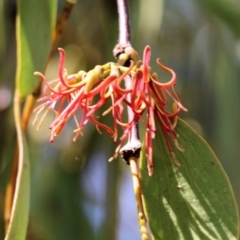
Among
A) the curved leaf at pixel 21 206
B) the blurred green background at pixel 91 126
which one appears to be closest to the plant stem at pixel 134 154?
the curved leaf at pixel 21 206

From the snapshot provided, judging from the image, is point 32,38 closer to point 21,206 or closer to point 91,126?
point 21,206

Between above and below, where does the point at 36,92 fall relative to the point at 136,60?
above

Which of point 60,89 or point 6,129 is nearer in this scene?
point 60,89

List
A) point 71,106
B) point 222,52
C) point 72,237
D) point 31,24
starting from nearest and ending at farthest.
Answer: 1. point 71,106
2. point 31,24
3. point 72,237
4. point 222,52

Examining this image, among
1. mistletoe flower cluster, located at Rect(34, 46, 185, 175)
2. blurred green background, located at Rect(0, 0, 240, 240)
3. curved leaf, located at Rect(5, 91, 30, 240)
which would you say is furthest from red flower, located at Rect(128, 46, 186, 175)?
blurred green background, located at Rect(0, 0, 240, 240)

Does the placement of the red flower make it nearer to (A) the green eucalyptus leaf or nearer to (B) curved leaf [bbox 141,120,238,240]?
(B) curved leaf [bbox 141,120,238,240]

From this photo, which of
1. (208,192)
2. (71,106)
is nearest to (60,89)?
(71,106)

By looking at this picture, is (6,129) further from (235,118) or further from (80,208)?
(235,118)
